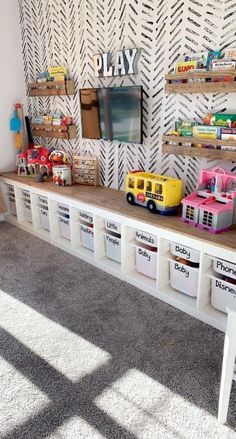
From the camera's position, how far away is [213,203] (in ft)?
6.55

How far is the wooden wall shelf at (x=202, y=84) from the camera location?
1890 millimetres

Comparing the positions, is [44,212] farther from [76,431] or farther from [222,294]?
[76,431]

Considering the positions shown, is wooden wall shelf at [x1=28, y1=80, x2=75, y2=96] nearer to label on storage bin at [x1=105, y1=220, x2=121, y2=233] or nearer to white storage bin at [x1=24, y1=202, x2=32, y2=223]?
white storage bin at [x1=24, y1=202, x2=32, y2=223]

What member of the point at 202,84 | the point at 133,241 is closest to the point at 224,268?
the point at 133,241

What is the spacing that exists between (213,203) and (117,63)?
1.32 m

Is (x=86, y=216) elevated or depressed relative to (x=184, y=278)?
elevated

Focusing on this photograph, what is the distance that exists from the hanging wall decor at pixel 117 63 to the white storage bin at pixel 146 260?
127cm

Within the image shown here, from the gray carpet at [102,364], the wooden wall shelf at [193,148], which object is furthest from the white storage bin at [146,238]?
the wooden wall shelf at [193,148]

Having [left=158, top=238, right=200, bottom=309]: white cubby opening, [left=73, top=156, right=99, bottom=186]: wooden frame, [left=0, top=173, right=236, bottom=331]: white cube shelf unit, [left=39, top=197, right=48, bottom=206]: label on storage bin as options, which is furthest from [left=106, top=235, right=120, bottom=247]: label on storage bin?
[left=39, top=197, right=48, bottom=206]: label on storage bin

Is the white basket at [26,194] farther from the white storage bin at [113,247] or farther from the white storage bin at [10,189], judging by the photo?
the white storage bin at [113,247]

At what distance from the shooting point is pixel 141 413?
4.59 feet

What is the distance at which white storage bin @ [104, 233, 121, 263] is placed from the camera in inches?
96.1

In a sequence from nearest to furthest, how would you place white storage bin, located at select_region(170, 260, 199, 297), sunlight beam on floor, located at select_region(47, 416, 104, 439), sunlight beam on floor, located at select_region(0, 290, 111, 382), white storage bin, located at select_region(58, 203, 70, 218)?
sunlight beam on floor, located at select_region(47, 416, 104, 439) < sunlight beam on floor, located at select_region(0, 290, 111, 382) < white storage bin, located at select_region(170, 260, 199, 297) < white storage bin, located at select_region(58, 203, 70, 218)

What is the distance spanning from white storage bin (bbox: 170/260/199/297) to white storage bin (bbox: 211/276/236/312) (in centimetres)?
12
